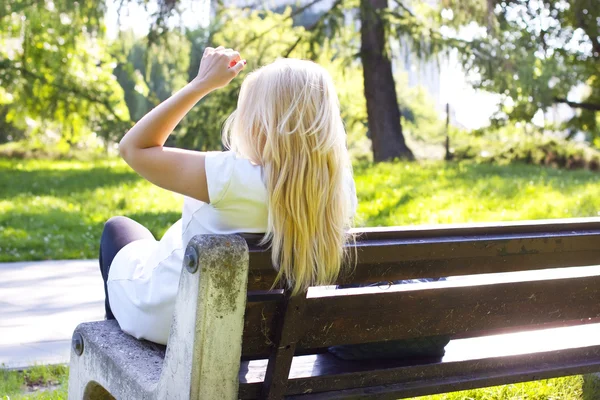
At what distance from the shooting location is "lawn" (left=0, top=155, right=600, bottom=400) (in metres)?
9.07

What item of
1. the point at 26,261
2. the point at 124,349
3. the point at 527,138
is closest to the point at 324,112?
the point at 124,349

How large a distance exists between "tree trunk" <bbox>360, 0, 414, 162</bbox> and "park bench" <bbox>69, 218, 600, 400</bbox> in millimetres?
13524

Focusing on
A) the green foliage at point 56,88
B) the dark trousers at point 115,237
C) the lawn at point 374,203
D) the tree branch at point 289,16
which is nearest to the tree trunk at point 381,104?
the tree branch at point 289,16

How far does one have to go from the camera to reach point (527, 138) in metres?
20.9

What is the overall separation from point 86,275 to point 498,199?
203 inches

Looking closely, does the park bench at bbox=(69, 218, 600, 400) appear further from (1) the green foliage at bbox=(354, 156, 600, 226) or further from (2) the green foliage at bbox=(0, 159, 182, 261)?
(1) the green foliage at bbox=(354, 156, 600, 226)

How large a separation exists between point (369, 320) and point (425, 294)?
187 mm

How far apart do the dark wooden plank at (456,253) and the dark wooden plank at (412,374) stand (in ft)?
1.05

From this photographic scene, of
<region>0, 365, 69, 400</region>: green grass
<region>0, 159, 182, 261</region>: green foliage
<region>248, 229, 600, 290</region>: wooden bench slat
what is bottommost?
<region>0, 159, 182, 261</region>: green foliage

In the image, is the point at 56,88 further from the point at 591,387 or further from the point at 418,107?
the point at 418,107

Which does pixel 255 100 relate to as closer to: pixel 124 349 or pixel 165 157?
pixel 165 157

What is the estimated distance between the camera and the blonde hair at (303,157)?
2.43m

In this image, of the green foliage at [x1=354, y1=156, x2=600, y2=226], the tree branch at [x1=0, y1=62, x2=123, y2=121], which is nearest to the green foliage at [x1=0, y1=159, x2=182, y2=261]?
the green foliage at [x1=354, y1=156, x2=600, y2=226]

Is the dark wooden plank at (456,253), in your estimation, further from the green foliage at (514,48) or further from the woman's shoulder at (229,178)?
the green foliage at (514,48)
